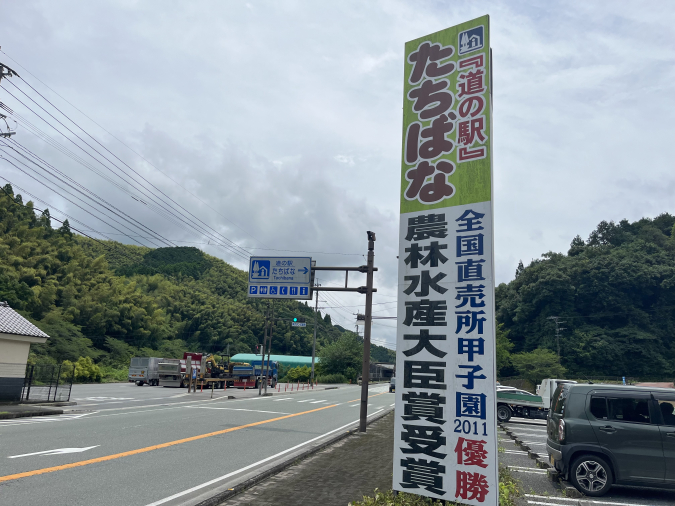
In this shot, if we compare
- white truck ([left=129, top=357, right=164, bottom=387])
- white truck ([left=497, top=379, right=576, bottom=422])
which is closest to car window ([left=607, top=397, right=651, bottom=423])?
white truck ([left=497, top=379, right=576, bottom=422])

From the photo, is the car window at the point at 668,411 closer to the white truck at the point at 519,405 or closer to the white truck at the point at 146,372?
the white truck at the point at 519,405

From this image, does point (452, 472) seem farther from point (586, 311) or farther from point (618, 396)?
point (586, 311)

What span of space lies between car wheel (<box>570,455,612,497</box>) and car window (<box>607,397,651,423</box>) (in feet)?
2.54

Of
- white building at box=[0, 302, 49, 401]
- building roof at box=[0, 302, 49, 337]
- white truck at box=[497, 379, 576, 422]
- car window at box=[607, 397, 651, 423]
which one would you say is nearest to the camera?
car window at box=[607, 397, 651, 423]

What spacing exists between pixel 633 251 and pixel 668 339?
13484 mm

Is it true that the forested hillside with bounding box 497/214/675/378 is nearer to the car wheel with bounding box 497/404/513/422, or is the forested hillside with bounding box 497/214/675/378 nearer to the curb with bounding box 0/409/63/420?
the car wheel with bounding box 497/404/513/422

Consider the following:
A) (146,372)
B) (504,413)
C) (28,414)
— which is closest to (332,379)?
(146,372)

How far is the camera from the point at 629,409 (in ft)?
25.7

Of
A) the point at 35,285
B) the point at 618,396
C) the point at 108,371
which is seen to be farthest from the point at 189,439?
the point at 35,285

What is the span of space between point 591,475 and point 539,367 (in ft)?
152

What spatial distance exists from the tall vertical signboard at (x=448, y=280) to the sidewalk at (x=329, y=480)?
6.08ft

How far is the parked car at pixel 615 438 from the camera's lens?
7.38 metres

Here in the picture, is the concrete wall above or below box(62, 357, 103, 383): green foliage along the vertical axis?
above

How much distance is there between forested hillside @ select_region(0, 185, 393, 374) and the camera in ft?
185
